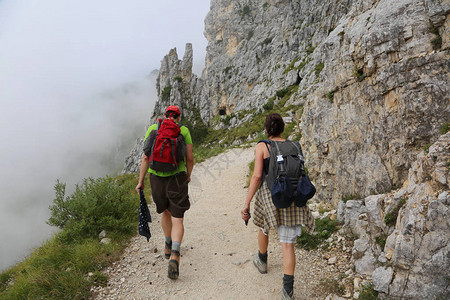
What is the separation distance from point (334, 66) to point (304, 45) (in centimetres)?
4371

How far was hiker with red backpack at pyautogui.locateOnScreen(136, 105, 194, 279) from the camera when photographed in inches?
144

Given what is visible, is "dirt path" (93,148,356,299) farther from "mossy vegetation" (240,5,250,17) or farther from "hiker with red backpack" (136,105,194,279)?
"mossy vegetation" (240,5,250,17)

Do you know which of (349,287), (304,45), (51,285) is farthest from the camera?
(304,45)

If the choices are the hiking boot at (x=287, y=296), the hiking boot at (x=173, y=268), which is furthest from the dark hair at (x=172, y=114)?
the hiking boot at (x=287, y=296)

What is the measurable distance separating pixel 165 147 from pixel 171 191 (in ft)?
2.60

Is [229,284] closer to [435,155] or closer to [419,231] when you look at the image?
[419,231]

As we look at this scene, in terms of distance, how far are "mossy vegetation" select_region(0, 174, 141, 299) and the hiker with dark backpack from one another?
2890 mm

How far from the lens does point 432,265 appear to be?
8.09 feet

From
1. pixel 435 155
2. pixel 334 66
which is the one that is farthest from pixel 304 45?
pixel 435 155

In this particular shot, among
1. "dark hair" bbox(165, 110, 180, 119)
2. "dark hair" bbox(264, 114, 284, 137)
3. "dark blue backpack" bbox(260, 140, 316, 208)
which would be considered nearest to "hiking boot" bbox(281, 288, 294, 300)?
"dark blue backpack" bbox(260, 140, 316, 208)

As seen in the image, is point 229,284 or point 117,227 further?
point 117,227

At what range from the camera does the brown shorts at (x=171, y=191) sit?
3.89 metres

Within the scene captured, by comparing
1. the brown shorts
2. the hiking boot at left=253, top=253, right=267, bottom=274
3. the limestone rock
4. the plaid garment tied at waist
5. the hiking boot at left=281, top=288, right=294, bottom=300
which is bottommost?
the hiking boot at left=281, top=288, right=294, bottom=300

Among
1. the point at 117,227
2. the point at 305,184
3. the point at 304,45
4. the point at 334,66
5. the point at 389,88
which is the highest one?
the point at 304,45
